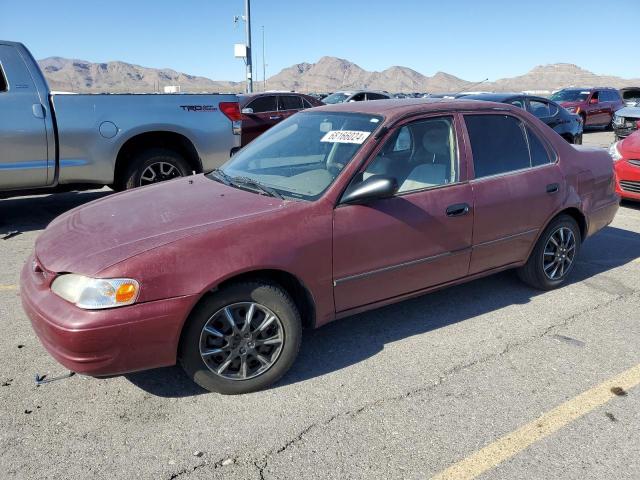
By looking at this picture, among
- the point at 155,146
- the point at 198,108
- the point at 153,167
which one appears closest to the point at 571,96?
the point at 198,108

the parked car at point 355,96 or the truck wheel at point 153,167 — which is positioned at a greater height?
the parked car at point 355,96

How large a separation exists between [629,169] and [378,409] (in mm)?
6512

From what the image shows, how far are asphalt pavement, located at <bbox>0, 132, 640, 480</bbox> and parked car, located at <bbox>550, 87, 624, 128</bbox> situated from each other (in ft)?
60.3

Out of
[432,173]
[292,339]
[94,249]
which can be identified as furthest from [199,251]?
[432,173]

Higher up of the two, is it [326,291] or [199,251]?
[199,251]

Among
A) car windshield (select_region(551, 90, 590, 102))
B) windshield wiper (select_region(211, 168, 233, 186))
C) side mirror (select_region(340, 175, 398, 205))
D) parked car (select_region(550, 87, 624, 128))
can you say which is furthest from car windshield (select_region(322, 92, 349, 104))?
side mirror (select_region(340, 175, 398, 205))

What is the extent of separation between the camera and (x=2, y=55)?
6027mm

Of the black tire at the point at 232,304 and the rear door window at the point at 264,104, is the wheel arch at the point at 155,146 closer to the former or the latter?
the black tire at the point at 232,304

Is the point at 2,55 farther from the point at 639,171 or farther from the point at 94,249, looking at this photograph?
the point at 639,171

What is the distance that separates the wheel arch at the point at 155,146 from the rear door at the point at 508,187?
13.8 ft

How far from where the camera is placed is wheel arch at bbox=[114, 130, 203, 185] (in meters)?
6.70

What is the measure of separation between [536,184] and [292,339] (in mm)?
2359

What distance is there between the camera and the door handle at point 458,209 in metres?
3.63

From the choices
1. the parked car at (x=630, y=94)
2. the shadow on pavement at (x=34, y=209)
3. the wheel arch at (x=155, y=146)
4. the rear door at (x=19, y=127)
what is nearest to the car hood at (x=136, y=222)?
the rear door at (x=19, y=127)
